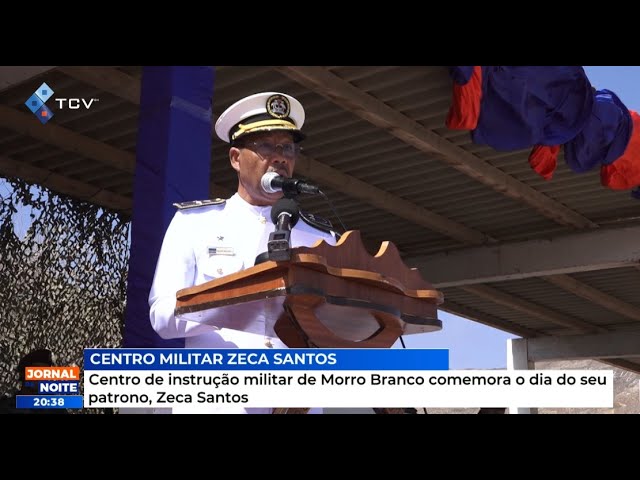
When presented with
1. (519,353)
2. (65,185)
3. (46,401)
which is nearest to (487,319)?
(519,353)

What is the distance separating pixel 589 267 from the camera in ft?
33.7

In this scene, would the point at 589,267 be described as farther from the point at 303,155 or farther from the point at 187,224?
the point at 187,224

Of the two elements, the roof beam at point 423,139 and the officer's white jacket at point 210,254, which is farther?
the roof beam at point 423,139

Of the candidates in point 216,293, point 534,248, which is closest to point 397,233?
point 534,248

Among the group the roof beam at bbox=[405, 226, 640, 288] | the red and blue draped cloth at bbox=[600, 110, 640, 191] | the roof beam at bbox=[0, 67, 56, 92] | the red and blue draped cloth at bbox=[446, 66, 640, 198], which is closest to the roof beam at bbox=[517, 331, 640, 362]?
the roof beam at bbox=[405, 226, 640, 288]

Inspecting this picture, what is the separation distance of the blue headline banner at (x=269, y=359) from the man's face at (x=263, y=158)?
60 cm

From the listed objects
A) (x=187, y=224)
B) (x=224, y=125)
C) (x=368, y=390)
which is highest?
(x=224, y=125)

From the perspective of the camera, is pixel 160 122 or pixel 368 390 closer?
pixel 368 390

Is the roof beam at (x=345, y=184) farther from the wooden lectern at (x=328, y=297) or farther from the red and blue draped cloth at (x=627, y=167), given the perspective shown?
the wooden lectern at (x=328, y=297)

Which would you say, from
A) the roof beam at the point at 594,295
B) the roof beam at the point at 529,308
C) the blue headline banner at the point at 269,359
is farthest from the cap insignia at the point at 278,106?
the roof beam at the point at 529,308

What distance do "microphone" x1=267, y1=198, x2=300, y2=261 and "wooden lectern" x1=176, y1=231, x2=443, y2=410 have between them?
24mm

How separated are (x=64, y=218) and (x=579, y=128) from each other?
398cm

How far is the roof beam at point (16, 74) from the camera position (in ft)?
16.1

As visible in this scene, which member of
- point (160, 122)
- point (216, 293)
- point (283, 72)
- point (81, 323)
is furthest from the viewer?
point (81, 323)
